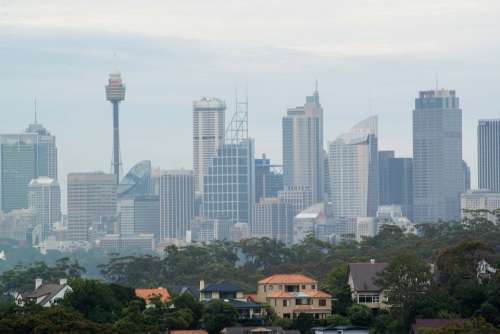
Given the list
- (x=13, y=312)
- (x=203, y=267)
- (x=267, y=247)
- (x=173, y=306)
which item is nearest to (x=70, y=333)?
(x=13, y=312)

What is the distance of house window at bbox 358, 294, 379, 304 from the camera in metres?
82.9

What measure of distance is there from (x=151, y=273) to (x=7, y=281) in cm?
1479

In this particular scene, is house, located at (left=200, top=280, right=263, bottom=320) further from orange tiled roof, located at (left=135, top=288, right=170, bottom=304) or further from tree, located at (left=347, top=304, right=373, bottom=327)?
tree, located at (left=347, top=304, right=373, bottom=327)

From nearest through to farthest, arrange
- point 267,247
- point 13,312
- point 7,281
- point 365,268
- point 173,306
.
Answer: point 13,312
point 173,306
point 365,268
point 7,281
point 267,247

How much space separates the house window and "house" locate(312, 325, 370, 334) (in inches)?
243

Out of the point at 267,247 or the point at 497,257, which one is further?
the point at 267,247

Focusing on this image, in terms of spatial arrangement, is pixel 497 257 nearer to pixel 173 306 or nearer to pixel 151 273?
pixel 173 306

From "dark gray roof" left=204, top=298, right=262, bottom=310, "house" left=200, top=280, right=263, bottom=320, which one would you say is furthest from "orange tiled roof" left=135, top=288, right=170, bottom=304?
"dark gray roof" left=204, top=298, right=262, bottom=310

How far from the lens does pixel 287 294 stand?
84125 mm

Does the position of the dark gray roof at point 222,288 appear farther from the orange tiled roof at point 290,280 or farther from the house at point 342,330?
the house at point 342,330

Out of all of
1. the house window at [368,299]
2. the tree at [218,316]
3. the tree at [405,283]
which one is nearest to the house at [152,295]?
the tree at [218,316]

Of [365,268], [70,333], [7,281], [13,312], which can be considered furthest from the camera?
[7,281]

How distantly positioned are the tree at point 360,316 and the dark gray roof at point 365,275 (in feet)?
8.70

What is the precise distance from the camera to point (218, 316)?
76.6m
